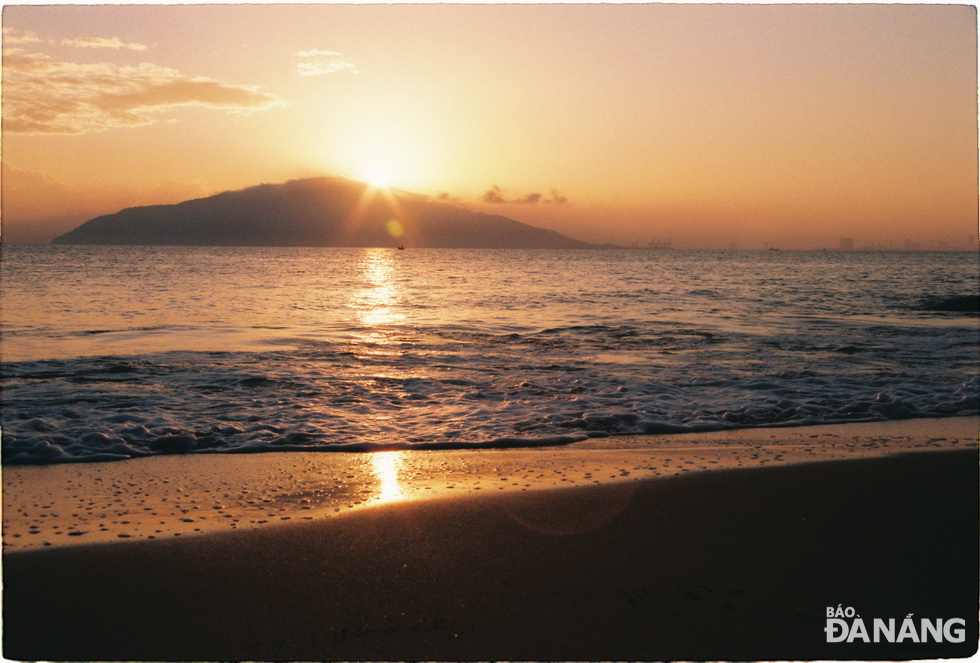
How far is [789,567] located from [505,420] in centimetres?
449

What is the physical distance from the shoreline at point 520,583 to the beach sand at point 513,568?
1 centimetres

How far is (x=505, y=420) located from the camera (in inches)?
322

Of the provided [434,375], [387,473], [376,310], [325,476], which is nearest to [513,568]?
[387,473]

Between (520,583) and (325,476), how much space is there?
2.79 m

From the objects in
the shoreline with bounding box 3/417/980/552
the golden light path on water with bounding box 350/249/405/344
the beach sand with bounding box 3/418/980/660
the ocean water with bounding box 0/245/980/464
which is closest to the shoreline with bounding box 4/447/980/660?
the beach sand with bounding box 3/418/980/660

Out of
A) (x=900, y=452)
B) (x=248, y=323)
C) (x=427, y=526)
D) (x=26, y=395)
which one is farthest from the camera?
(x=248, y=323)

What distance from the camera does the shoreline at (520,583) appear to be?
10.8 ft

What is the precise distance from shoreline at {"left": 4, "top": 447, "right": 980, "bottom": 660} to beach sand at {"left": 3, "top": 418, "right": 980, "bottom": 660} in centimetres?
1

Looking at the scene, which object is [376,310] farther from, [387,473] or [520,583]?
[520,583]

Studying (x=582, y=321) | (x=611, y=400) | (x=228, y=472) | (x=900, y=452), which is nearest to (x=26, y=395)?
(x=228, y=472)

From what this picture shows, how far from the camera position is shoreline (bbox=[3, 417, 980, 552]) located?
482 centimetres

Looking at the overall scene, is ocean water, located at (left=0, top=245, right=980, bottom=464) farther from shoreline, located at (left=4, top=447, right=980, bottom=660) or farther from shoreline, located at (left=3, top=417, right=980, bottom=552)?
shoreline, located at (left=4, top=447, right=980, bottom=660)

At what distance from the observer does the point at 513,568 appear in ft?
13.0

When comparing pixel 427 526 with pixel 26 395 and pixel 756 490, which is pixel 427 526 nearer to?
pixel 756 490
